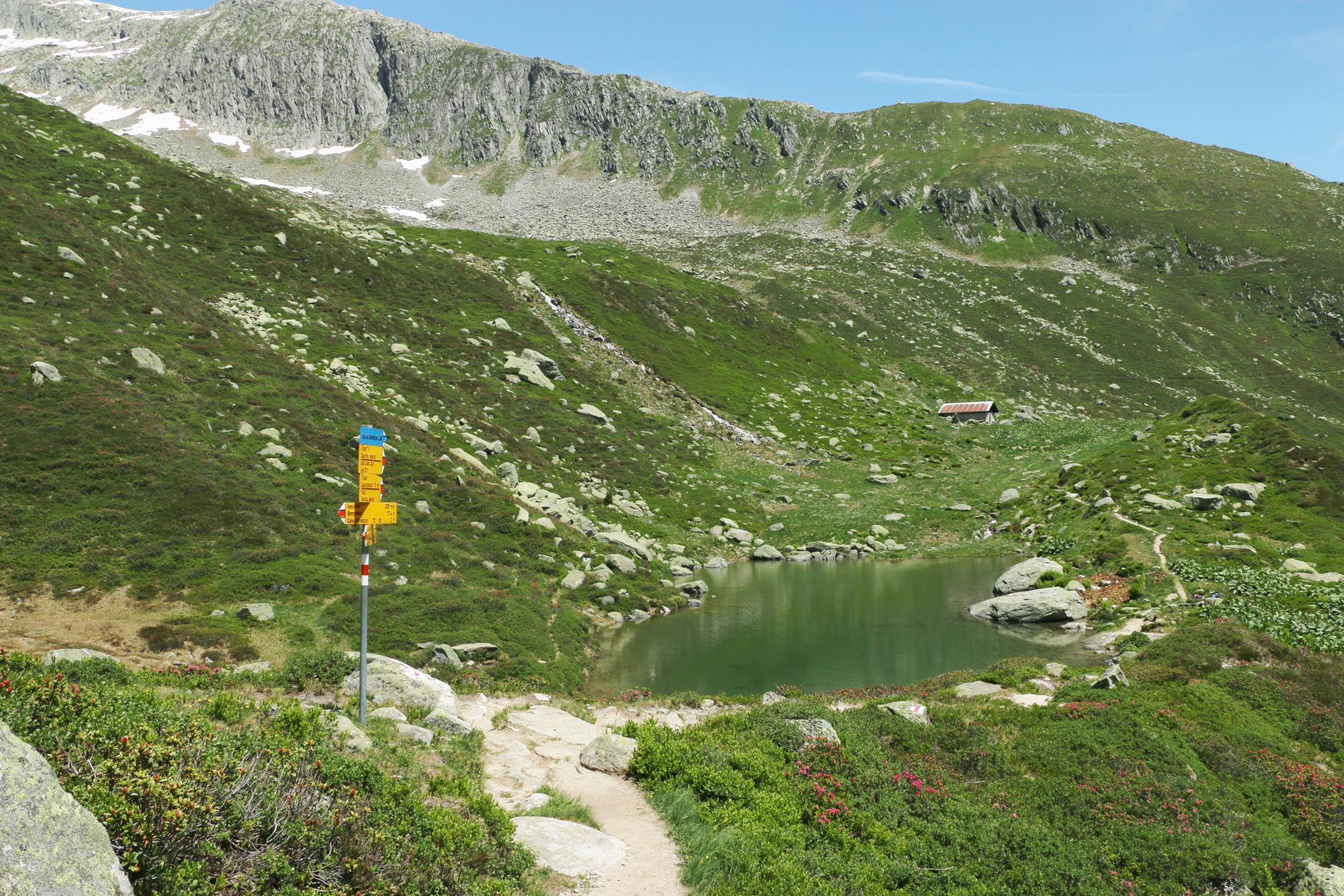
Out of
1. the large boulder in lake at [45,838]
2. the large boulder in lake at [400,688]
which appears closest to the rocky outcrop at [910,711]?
the large boulder in lake at [400,688]

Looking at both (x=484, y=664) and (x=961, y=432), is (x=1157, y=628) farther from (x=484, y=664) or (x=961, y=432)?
(x=961, y=432)

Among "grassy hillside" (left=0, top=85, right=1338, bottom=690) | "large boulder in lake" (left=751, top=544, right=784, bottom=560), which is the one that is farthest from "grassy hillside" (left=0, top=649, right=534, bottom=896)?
"large boulder in lake" (left=751, top=544, right=784, bottom=560)

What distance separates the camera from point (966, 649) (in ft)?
108

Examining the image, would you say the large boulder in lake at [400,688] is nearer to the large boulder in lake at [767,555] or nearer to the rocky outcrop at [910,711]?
the rocky outcrop at [910,711]

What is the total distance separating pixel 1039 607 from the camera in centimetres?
3591

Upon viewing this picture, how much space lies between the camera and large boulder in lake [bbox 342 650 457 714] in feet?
56.0

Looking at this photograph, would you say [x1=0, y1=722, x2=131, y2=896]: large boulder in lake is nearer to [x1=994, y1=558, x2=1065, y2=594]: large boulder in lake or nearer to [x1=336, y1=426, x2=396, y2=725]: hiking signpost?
[x1=336, y1=426, x2=396, y2=725]: hiking signpost

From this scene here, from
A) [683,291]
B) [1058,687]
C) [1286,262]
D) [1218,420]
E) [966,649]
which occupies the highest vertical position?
[1286,262]

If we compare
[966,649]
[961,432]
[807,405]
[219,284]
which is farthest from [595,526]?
[961,432]

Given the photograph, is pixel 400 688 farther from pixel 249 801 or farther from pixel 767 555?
pixel 767 555

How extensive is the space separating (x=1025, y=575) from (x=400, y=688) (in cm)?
3764

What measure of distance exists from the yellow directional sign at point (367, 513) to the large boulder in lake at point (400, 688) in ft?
17.9

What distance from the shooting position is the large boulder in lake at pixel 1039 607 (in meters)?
35.7

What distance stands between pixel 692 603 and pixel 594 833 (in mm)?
29780
